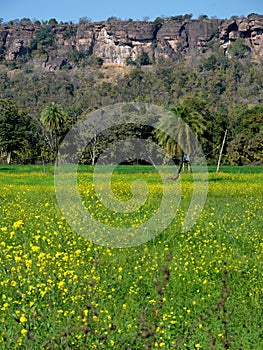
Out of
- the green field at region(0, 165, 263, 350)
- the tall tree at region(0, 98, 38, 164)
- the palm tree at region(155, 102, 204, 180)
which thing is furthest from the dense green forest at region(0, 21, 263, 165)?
the green field at region(0, 165, 263, 350)

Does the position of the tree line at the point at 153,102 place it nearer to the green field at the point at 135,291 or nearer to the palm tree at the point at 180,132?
the palm tree at the point at 180,132

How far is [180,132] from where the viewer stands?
41.8 m

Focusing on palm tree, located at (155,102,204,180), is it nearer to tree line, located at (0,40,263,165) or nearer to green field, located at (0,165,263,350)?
tree line, located at (0,40,263,165)

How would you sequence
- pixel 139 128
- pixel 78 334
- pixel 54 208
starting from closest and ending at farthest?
1. pixel 78 334
2. pixel 54 208
3. pixel 139 128

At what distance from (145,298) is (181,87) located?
14527 centimetres

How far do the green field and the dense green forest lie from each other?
3313 cm

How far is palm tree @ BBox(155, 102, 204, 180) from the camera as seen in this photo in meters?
41.8

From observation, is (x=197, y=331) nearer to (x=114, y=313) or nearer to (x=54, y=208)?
(x=114, y=313)

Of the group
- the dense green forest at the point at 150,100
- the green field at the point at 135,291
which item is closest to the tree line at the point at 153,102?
the dense green forest at the point at 150,100

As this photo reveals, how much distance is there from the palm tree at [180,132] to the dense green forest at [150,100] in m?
1.14

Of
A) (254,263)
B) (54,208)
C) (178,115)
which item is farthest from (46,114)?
(254,263)

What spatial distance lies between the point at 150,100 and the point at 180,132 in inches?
3575

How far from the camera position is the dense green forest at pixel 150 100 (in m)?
74.2

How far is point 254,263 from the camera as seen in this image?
10.6 m
